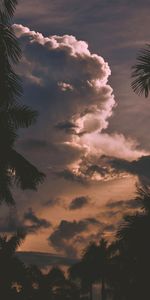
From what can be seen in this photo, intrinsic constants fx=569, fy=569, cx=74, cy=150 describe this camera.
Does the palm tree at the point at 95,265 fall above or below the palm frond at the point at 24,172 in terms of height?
above

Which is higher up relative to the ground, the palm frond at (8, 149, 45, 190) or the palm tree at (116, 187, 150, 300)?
the palm frond at (8, 149, 45, 190)

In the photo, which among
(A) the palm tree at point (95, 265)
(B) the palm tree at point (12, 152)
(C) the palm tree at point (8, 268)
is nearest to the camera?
(B) the palm tree at point (12, 152)

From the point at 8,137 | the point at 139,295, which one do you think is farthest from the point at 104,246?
the point at 8,137

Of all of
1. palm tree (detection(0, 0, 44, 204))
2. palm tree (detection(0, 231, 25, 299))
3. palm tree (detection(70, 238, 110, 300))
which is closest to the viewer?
palm tree (detection(0, 0, 44, 204))

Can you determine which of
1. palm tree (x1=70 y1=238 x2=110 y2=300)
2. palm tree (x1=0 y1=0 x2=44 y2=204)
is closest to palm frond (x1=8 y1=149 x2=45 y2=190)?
palm tree (x1=0 y1=0 x2=44 y2=204)

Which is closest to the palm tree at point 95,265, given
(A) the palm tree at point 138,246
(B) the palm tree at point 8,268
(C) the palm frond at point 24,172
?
(B) the palm tree at point 8,268

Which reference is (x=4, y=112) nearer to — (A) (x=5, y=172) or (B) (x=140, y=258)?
(A) (x=5, y=172)

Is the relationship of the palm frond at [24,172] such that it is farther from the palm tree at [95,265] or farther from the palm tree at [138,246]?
the palm tree at [95,265]

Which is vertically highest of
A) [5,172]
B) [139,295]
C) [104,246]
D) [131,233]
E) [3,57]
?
[104,246]

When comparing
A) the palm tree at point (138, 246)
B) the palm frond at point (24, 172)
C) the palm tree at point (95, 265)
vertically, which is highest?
the palm tree at point (95, 265)

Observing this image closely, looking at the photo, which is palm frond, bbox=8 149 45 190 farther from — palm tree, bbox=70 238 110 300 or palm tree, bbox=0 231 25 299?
palm tree, bbox=70 238 110 300

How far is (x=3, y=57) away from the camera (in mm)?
15492

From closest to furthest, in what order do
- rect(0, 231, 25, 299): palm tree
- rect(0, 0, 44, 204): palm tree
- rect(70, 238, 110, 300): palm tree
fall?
rect(0, 0, 44, 204): palm tree
rect(0, 231, 25, 299): palm tree
rect(70, 238, 110, 300): palm tree

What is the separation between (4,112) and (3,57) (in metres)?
4.44
